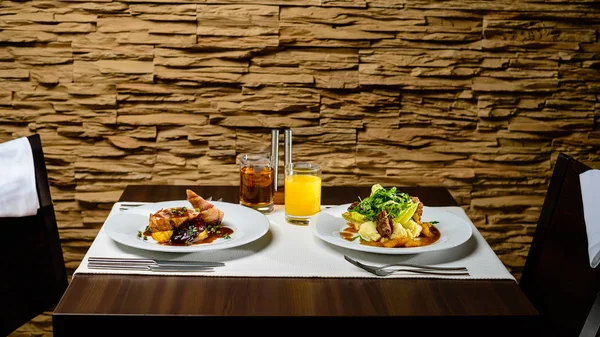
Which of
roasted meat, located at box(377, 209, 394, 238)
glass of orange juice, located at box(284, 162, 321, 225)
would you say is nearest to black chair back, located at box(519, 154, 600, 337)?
roasted meat, located at box(377, 209, 394, 238)

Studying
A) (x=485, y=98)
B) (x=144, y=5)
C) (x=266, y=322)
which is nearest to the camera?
(x=266, y=322)

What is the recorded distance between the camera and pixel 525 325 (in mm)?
1050

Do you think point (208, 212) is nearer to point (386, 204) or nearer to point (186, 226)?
point (186, 226)

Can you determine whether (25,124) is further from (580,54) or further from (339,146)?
(580,54)

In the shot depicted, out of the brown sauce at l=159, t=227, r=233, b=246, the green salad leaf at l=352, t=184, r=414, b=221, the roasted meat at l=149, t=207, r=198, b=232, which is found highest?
the green salad leaf at l=352, t=184, r=414, b=221

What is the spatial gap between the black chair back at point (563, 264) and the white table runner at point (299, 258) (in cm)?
20

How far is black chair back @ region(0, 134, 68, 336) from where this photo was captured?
145 centimetres

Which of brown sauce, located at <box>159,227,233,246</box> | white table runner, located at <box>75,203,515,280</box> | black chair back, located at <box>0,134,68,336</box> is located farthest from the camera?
black chair back, located at <box>0,134,68,336</box>

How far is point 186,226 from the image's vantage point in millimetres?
1349

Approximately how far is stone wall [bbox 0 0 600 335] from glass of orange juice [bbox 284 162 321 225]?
0.83m

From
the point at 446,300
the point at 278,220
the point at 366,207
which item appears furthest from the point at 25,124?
the point at 446,300

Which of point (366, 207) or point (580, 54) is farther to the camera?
point (580, 54)

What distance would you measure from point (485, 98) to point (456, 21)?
30 cm

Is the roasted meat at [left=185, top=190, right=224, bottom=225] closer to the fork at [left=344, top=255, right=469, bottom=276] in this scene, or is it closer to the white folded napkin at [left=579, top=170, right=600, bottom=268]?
the fork at [left=344, top=255, right=469, bottom=276]
